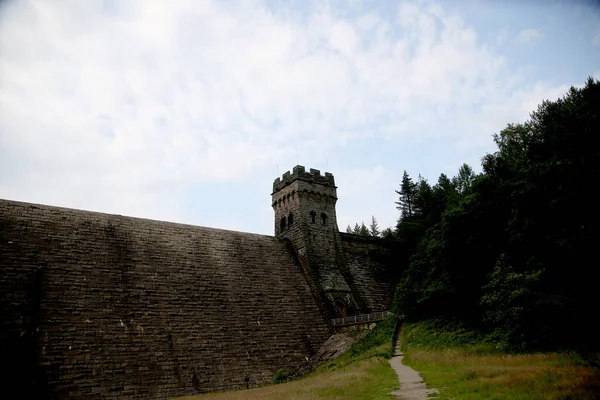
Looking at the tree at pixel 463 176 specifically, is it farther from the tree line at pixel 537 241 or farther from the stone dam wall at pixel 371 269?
the tree line at pixel 537 241

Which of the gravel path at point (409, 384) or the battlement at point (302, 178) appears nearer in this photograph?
the gravel path at point (409, 384)

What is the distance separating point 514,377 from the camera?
38.0ft

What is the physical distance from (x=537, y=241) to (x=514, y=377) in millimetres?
9869

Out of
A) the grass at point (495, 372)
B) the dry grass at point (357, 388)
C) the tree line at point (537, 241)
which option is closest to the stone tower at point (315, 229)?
the tree line at point (537, 241)

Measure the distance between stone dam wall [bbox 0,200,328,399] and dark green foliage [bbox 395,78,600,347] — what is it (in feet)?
40.4

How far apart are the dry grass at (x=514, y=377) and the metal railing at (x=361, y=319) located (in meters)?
11.5

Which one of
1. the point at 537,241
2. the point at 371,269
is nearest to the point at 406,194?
the point at 371,269

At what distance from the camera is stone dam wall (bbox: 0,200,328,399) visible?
20203 millimetres

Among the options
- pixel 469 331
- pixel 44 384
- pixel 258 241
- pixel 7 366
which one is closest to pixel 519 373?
pixel 469 331

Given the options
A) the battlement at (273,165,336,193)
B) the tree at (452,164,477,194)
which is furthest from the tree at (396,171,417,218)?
the battlement at (273,165,336,193)

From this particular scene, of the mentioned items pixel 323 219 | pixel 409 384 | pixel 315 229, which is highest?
pixel 323 219

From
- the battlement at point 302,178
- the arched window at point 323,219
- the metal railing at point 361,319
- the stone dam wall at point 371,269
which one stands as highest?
the battlement at point 302,178

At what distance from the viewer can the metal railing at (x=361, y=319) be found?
1178 inches

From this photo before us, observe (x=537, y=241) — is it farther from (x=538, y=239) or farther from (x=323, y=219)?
(x=323, y=219)
